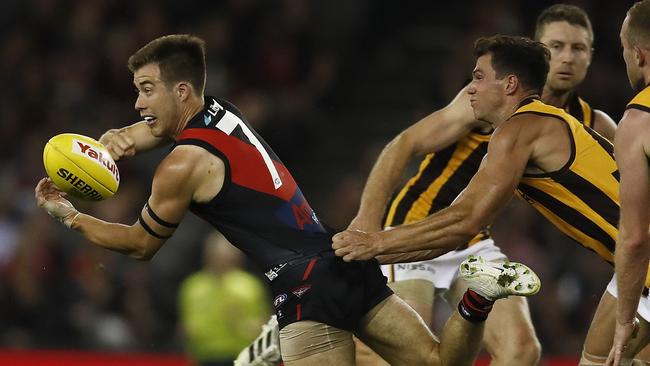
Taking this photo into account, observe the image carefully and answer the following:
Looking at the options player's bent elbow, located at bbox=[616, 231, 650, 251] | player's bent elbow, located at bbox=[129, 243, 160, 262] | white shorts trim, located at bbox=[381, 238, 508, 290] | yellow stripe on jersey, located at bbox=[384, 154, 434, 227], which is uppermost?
yellow stripe on jersey, located at bbox=[384, 154, 434, 227]

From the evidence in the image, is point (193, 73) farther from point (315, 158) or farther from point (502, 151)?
point (315, 158)

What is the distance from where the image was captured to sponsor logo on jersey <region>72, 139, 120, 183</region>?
19.1ft

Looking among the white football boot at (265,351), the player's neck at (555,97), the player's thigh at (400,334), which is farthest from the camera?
the player's neck at (555,97)

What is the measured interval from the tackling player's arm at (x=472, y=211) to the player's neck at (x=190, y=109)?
954 mm

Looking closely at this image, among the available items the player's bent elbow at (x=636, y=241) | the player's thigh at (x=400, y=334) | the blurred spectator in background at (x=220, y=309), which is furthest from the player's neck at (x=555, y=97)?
the blurred spectator in background at (x=220, y=309)

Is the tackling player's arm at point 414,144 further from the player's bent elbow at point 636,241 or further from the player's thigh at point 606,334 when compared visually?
the player's bent elbow at point 636,241

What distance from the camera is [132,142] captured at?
641 centimetres

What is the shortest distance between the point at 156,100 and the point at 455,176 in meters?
1.97

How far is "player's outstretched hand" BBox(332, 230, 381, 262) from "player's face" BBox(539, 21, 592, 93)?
1.90 m

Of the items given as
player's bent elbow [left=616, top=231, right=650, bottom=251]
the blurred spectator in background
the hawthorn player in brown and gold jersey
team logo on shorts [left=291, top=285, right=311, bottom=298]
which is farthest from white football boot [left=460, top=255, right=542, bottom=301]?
the blurred spectator in background

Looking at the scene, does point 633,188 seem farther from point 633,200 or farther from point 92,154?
point 92,154

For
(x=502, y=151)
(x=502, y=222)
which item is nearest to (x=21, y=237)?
(x=502, y=222)

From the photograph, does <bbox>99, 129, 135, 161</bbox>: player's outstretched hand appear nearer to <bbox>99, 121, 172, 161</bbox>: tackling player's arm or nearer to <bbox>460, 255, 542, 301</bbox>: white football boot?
<bbox>99, 121, 172, 161</bbox>: tackling player's arm

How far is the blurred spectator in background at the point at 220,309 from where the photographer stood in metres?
10.8
